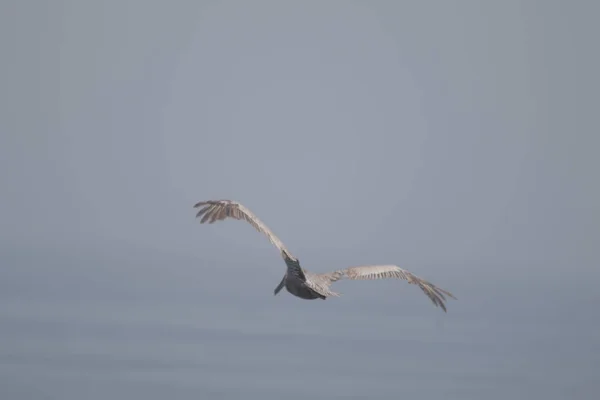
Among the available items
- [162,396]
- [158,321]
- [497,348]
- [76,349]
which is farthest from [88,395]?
[158,321]

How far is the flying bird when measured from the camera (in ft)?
102

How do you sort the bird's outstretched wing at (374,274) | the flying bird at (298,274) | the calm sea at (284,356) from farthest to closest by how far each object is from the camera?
the calm sea at (284,356)
the bird's outstretched wing at (374,274)
the flying bird at (298,274)

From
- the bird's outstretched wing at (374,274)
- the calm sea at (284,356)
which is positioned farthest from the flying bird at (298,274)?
the calm sea at (284,356)

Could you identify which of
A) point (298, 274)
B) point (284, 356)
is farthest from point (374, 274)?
point (284, 356)

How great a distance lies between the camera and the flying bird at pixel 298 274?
31.1m

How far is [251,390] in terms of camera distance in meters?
94.3

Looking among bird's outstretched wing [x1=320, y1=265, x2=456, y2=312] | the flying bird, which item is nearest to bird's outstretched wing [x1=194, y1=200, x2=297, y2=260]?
the flying bird

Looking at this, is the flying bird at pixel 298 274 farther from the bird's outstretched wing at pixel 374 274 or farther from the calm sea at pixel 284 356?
the calm sea at pixel 284 356

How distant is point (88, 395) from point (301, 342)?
2015 inches

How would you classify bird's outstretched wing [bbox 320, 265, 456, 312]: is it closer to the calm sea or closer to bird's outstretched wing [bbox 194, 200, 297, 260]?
bird's outstretched wing [bbox 194, 200, 297, 260]

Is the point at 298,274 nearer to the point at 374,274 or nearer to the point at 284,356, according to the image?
the point at 374,274

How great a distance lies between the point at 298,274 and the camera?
3125 centimetres

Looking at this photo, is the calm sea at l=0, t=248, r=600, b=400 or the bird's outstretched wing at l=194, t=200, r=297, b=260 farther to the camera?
the calm sea at l=0, t=248, r=600, b=400

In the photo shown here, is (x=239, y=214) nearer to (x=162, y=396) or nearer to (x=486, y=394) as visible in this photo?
(x=162, y=396)
